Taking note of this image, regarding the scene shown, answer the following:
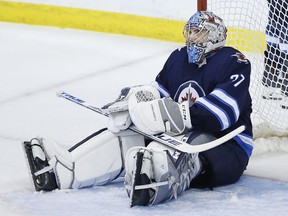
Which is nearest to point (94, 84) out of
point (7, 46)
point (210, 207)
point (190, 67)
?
point (7, 46)

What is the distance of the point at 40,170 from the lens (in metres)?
2.37

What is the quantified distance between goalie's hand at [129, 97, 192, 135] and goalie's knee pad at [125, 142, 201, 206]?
6 cm

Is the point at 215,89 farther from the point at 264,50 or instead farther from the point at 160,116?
the point at 264,50

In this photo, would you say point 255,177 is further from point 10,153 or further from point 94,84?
point 94,84

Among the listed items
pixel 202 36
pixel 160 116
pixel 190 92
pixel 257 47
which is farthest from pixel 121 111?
pixel 257 47

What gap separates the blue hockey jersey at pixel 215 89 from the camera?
2.34 metres

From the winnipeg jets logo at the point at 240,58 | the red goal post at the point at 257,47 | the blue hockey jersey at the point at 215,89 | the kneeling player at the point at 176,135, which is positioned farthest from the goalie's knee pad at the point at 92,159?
the red goal post at the point at 257,47

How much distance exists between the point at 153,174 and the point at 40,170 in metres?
0.36

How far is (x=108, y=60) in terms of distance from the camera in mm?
4559

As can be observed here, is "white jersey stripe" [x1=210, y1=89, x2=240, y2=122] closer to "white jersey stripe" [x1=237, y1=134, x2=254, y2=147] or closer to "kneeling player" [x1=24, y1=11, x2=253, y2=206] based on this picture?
"kneeling player" [x1=24, y1=11, x2=253, y2=206]

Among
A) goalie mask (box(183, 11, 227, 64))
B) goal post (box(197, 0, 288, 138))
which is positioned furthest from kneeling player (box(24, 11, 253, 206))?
goal post (box(197, 0, 288, 138))

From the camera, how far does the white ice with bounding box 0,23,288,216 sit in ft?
7.47

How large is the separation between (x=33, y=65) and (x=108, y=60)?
1.38 ft

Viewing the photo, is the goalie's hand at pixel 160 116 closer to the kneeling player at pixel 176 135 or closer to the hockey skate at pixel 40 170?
the kneeling player at pixel 176 135
